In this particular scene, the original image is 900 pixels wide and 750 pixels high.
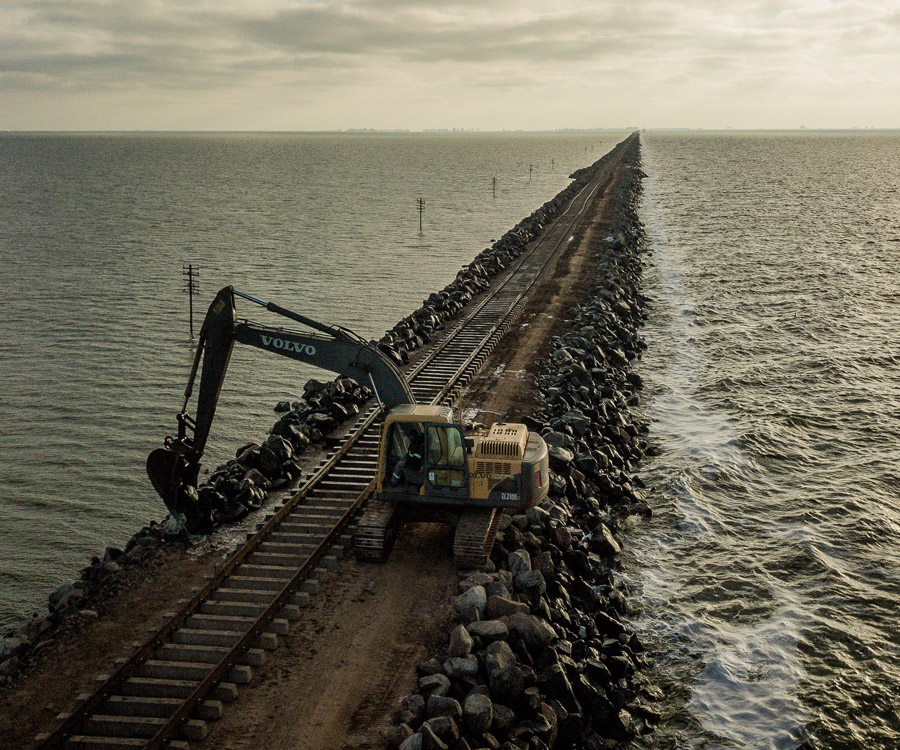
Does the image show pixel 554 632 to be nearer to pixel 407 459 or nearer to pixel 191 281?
pixel 407 459

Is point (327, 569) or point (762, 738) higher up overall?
point (327, 569)

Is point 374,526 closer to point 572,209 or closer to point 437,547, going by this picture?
point 437,547

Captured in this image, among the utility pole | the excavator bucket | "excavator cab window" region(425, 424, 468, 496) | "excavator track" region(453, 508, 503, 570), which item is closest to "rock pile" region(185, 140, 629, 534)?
the excavator bucket

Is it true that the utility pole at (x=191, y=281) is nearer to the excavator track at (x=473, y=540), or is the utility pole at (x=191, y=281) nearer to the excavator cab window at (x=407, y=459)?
the excavator cab window at (x=407, y=459)

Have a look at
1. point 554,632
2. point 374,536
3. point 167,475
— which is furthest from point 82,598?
point 554,632

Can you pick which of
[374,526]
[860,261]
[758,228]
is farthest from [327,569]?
[758,228]

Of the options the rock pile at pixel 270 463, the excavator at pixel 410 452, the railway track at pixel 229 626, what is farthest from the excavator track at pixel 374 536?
the rock pile at pixel 270 463
